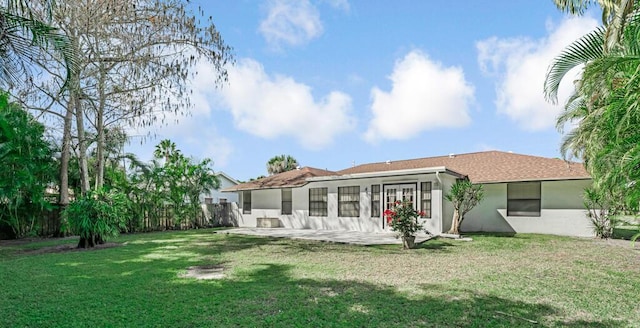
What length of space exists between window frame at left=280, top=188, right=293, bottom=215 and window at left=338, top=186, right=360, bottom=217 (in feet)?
12.1

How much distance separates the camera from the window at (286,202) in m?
19.8

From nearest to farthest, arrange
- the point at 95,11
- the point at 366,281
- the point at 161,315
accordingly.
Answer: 1. the point at 161,315
2. the point at 366,281
3. the point at 95,11

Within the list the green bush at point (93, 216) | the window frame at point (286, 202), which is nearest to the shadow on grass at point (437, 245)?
the window frame at point (286, 202)

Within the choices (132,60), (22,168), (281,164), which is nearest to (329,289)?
(132,60)

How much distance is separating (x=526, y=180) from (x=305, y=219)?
34.8ft

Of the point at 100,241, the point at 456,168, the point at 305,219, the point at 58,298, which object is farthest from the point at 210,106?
the point at 456,168

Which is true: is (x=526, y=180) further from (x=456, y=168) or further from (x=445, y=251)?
(x=445, y=251)

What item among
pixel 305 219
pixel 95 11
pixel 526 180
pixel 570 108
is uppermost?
pixel 95 11

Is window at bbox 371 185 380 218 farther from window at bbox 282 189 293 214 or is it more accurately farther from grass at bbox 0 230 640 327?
grass at bbox 0 230 640 327

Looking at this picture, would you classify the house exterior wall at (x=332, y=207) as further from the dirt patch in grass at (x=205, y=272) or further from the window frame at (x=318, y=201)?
the dirt patch in grass at (x=205, y=272)

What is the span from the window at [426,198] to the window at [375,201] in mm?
2019

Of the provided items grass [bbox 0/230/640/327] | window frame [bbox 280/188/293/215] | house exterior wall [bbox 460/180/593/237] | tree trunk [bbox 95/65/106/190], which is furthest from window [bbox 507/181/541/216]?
tree trunk [bbox 95/65/106/190]

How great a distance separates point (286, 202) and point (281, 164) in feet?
55.2

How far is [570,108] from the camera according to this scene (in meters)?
11.4
